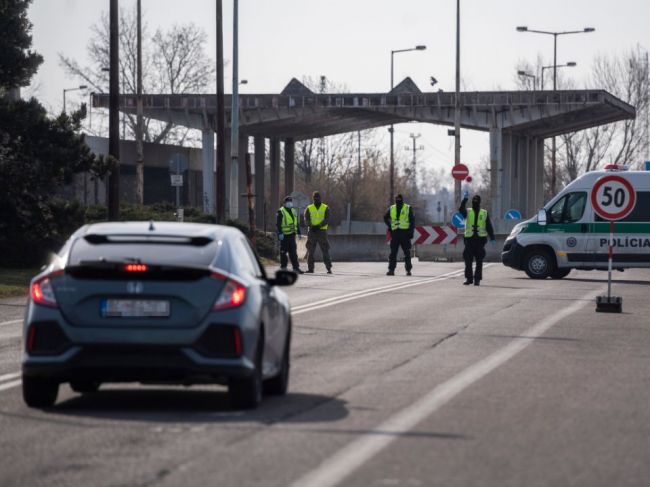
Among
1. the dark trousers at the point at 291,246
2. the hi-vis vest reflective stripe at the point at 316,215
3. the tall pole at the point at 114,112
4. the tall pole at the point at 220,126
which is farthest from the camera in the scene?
the tall pole at the point at 220,126

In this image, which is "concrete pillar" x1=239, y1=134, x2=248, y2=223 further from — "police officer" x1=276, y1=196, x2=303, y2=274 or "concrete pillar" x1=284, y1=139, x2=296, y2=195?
"police officer" x1=276, y1=196, x2=303, y2=274

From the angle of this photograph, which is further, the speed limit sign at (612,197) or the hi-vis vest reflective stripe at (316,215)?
the hi-vis vest reflective stripe at (316,215)

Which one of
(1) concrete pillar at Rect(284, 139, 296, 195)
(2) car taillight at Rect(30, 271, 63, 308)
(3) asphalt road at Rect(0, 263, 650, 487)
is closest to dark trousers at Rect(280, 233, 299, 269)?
(3) asphalt road at Rect(0, 263, 650, 487)

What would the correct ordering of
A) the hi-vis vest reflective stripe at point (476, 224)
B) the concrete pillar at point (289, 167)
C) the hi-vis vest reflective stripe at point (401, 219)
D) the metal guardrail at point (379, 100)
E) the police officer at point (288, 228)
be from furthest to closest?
1. the concrete pillar at point (289, 167)
2. the metal guardrail at point (379, 100)
3. the police officer at point (288, 228)
4. the hi-vis vest reflective stripe at point (401, 219)
5. the hi-vis vest reflective stripe at point (476, 224)

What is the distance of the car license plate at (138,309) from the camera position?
33.8 feet

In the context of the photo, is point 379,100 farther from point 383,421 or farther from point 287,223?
point 383,421

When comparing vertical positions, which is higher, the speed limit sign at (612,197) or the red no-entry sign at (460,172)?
the red no-entry sign at (460,172)

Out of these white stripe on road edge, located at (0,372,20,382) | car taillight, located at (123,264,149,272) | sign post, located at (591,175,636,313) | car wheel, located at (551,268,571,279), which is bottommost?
car wheel, located at (551,268,571,279)

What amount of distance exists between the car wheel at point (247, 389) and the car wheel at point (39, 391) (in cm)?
123

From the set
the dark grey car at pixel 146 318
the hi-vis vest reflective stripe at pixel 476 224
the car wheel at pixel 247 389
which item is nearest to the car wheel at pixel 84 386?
the dark grey car at pixel 146 318

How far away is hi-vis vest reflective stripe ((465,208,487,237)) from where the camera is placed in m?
30.0

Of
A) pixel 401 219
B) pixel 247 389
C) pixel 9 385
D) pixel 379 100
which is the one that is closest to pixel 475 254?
pixel 401 219

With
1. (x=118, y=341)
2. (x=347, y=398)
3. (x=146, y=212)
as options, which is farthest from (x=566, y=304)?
(x=146, y=212)

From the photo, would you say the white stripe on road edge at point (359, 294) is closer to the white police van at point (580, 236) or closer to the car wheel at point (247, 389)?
the white police van at point (580, 236)
